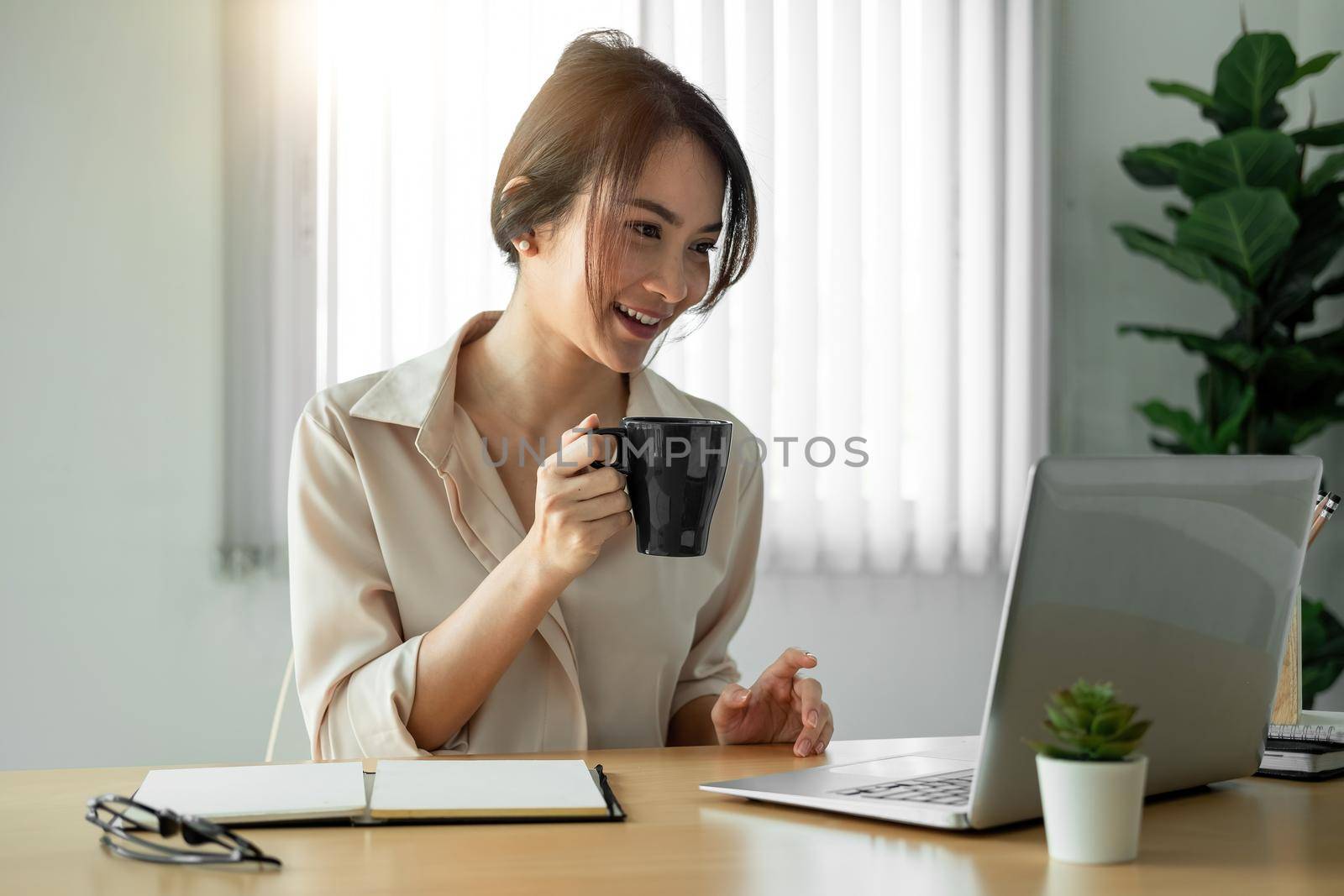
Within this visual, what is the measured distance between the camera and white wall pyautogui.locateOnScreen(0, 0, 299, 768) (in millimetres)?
2432

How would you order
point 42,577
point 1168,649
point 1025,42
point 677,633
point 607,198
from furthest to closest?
1. point 1025,42
2. point 42,577
3. point 677,633
4. point 607,198
5. point 1168,649

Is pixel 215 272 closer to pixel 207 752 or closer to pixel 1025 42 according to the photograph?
pixel 207 752

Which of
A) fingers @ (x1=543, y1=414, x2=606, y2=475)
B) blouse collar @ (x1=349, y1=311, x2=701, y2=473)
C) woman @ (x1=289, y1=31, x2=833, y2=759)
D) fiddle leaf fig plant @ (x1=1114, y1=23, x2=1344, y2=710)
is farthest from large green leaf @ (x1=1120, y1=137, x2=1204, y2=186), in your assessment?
fingers @ (x1=543, y1=414, x2=606, y2=475)

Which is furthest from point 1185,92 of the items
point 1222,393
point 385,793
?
point 385,793

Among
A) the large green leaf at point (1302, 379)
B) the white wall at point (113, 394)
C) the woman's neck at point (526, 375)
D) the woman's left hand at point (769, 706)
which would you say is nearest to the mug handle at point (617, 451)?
the woman's left hand at point (769, 706)

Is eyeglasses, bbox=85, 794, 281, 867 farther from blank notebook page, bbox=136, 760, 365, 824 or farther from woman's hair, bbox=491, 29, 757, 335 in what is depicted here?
woman's hair, bbox=491, 29, 757, 335

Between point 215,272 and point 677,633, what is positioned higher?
point 215,272

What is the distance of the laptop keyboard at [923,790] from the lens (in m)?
0.76

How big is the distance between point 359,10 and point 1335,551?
254cm

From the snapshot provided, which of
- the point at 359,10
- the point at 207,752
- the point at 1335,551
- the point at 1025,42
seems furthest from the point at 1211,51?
the point at 207,752

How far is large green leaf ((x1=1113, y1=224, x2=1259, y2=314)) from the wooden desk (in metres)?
1.94

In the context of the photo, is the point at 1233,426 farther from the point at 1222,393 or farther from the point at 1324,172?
the point at 1324,172

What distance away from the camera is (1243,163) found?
2.51 metres

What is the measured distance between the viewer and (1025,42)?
9.27 ft
